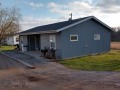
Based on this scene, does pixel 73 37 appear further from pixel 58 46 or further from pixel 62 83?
pixel 62 83

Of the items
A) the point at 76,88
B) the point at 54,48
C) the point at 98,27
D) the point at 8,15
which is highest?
the point at 8,15

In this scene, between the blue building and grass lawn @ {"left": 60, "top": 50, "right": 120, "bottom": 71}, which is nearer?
grass lawn @ {"left": 60, "top": 50, "right": 120, "bottom": 71}

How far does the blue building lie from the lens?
1942 cm

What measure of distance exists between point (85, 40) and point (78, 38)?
1.11 metres

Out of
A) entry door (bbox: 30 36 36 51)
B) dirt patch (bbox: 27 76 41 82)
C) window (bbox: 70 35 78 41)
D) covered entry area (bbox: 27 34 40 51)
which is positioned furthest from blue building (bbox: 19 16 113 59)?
dirt patch (bbox: 27 76 41 82)

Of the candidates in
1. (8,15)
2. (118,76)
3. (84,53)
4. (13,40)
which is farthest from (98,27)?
(13,40)

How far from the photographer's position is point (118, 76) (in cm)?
1058

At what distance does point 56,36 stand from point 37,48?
8.23m

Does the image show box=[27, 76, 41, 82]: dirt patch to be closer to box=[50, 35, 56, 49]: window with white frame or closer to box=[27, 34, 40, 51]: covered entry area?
box=[50, 35, 56, 49]: window with white frame

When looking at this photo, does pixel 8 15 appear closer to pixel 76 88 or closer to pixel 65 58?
pixel 65 58

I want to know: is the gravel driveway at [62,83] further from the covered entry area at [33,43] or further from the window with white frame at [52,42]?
the covered entry area at [33,43]

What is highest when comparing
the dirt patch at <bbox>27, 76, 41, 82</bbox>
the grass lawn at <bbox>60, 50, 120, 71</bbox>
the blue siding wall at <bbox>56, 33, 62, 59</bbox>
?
the blue siding wall at <bbox>56, 33, 62, 59</bbox>

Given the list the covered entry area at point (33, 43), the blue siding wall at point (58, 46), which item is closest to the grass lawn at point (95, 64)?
the blue siding wall at point (58, 46)

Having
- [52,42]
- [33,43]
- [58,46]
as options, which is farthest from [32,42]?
[58,46]
